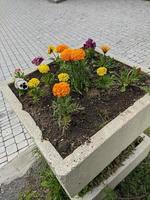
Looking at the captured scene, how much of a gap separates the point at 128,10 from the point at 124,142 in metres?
5.89

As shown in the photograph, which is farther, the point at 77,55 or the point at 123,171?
the point at 123,171

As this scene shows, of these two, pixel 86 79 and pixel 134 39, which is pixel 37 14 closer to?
pixel 134 39

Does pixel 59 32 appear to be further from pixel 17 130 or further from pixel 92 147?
pixel 92 147

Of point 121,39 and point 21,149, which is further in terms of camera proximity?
point 121,39

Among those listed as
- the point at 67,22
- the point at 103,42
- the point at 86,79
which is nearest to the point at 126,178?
the point at 86,79

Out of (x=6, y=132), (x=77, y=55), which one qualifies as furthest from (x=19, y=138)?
(x=77, y=55)

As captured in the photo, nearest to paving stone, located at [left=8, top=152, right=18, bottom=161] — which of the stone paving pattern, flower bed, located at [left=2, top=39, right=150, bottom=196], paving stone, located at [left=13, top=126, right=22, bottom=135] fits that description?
the stone paving pattern

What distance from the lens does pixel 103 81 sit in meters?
1.87

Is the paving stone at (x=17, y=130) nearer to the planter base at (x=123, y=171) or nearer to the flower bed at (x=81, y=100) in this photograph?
the flower bed at (x=81, y=100)

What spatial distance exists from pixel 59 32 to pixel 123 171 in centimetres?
467

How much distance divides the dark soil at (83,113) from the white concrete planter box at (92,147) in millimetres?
43

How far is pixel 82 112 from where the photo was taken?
1.67 m

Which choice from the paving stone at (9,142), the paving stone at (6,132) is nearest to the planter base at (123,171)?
the paving stone at (9,142)

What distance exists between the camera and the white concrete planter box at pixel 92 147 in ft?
4.50
